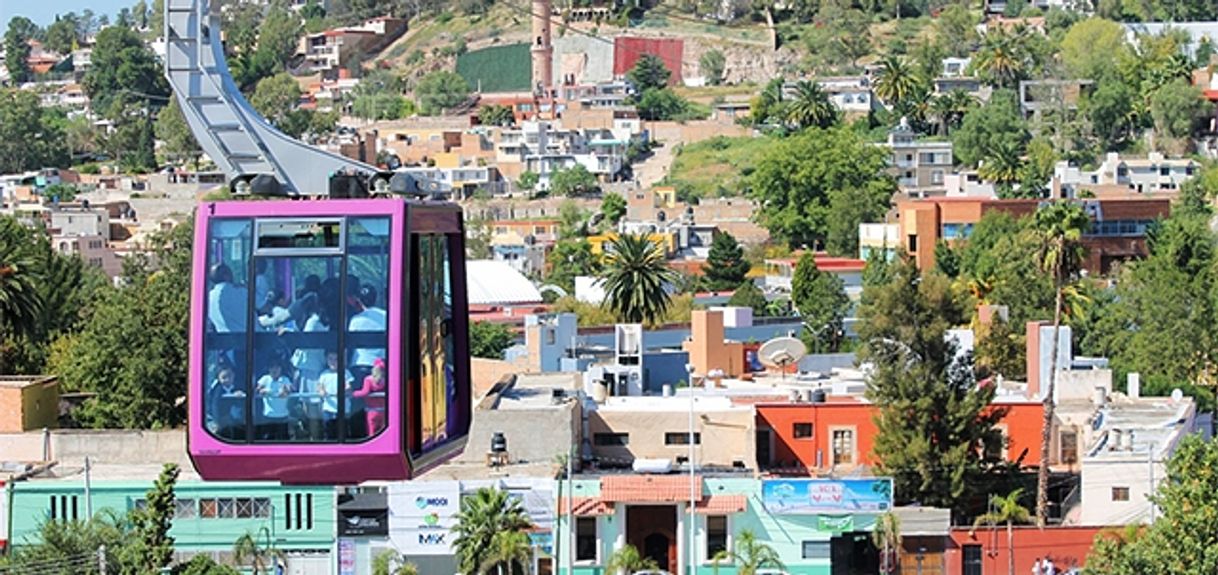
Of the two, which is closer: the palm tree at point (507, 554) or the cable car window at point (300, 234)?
the cable car window at point (300, 234)

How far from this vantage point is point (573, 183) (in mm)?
99625

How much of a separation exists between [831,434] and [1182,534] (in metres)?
12.2

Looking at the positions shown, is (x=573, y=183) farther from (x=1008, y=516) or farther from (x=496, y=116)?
(x=1008, y=516)

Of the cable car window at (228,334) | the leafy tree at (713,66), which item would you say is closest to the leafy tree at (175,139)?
the leafy tree at (713,66)

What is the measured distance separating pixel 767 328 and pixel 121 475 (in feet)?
76.9

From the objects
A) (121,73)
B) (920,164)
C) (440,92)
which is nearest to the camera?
(920,164)

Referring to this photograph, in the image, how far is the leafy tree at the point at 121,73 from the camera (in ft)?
444

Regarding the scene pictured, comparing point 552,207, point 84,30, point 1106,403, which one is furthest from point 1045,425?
point 84,30

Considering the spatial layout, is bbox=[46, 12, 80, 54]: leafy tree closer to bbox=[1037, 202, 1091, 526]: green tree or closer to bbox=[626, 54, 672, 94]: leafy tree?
bbox=[626, 54, 672, 94]: leafy tree

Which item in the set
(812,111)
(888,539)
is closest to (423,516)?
(888,539)

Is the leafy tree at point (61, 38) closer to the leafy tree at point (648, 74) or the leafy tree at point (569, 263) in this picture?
the leafy tree at point (648, 74)

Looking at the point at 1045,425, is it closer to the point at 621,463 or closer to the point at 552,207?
the point at 621,463

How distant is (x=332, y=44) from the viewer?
141875 millimetres

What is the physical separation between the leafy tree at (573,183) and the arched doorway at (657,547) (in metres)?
62.2
